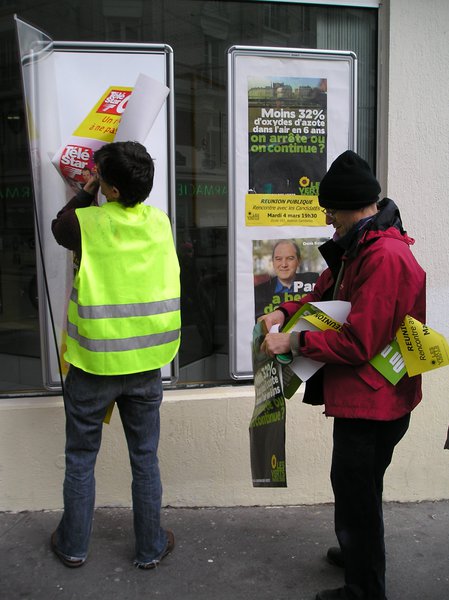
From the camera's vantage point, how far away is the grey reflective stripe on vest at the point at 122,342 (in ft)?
9.75

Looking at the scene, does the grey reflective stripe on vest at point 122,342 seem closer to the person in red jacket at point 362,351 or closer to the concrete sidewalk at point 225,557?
the person in red jacket at point 362,351

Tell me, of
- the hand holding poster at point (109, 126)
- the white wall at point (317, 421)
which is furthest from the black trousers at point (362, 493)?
the hand holding poster at point (109, 126)

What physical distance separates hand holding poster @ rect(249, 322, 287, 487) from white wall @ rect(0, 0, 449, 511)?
3.29 feet

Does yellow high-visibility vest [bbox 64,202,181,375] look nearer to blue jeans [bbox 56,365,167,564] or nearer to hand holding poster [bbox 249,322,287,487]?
blue jeans [bbox 56,365,167,564]

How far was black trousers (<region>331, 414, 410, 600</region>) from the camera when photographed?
2.70 meters

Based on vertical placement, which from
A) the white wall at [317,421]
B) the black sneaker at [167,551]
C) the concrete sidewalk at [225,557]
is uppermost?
the white wall at [317,421]

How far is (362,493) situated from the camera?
2736mm

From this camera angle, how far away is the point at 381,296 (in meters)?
2.51

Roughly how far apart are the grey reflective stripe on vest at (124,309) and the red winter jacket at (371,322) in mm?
775

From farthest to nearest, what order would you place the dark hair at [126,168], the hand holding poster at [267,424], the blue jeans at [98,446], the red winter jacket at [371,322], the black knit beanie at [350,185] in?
the blue jeans at [98,446]
the dark hair at [126,168]
the hand holding poster at [267,424]
the black knit beanie at [350,185]
the red winter jacket at [371,322]

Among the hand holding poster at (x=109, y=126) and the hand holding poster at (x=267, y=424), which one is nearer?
the hand holding poster at (x=267, y=424)

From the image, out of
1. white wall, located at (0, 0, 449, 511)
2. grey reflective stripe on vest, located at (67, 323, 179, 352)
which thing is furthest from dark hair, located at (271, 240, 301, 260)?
grey reflective stripe on vest, located at (67, 323, 179, 352)

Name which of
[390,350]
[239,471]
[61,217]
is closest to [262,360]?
[390,350]

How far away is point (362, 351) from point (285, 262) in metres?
1.55
